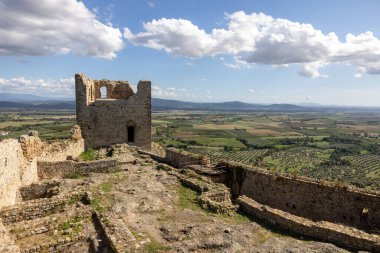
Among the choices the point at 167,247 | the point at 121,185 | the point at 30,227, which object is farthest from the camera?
the point at 121,185

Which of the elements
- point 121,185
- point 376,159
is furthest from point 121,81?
point 376,159

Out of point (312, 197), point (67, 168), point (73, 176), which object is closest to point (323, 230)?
point (312, 197)

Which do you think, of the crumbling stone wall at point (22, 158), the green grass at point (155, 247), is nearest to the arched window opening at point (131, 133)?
the crumbling stone wall at point (22, 158)

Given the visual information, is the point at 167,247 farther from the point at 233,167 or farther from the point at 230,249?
the point at 233,167

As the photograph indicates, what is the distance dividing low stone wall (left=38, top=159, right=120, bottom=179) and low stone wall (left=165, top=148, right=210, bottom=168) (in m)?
3.63

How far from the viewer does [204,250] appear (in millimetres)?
8766

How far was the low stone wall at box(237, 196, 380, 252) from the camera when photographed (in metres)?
9.12

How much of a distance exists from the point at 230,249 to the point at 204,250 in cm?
70

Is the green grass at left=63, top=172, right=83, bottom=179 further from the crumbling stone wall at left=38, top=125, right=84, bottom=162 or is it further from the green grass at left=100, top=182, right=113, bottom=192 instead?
the green grass at left=100, top=182, right=113, bottom=192

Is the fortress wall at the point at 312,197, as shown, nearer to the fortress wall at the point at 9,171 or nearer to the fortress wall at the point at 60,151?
the fortress wall at the point at 9,171

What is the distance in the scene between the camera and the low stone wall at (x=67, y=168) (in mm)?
16859

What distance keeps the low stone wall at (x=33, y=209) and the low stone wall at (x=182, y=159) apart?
759 centimetres

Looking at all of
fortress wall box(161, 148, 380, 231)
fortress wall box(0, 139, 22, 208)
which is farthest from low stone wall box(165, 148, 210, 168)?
fortress wall box(0, 139, 22, 208)

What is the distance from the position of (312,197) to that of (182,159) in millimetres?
8079
